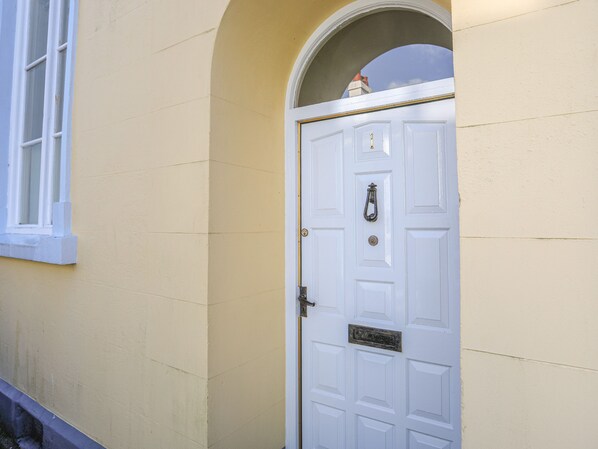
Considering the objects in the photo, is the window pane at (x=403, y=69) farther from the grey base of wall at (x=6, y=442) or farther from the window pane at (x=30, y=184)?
the grey base of wall at (x=6, y=442)

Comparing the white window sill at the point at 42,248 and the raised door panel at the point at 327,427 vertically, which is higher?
the white window sill at the point at 42,248

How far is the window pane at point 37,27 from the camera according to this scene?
3.67 m

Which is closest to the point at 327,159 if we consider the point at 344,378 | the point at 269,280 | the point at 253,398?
the point at 269,280

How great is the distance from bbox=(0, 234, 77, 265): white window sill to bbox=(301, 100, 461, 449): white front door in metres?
1.78

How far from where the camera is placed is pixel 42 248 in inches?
119

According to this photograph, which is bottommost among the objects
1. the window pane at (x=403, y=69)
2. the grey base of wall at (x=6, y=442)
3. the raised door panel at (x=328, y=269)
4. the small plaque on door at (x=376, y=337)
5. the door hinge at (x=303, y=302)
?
the grey base of wall at (x=6, y=442)

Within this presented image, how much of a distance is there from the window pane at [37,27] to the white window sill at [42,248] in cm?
177

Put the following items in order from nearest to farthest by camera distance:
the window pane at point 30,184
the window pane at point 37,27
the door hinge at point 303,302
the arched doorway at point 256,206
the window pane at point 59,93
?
the arched doorway at point 256,206 < the door hinge at point 303,302 < the window pane at point 59,93 < the window pane at point 30,184 < the window pane at point 37,27

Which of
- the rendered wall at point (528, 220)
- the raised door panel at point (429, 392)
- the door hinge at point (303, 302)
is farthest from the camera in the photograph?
the door hinge at point (303, 302)

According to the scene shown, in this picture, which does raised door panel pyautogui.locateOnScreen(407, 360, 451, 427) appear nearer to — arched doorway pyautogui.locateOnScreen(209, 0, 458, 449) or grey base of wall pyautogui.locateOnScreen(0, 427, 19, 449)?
arched doorway pyautogui.locateOnScreen(209, 0, 458, 449)

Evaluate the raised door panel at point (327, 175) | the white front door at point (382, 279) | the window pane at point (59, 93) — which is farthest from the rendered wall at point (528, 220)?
the window pane at point (59, 93)

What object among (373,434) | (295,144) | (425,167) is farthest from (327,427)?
(295,144)

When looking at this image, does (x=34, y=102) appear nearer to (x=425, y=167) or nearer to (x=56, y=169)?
(x=56, y=169)

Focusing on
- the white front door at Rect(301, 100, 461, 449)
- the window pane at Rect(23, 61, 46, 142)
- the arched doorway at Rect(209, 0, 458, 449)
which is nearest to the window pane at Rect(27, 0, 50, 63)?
the window pane at Rect(23, 61, 46, 142)
